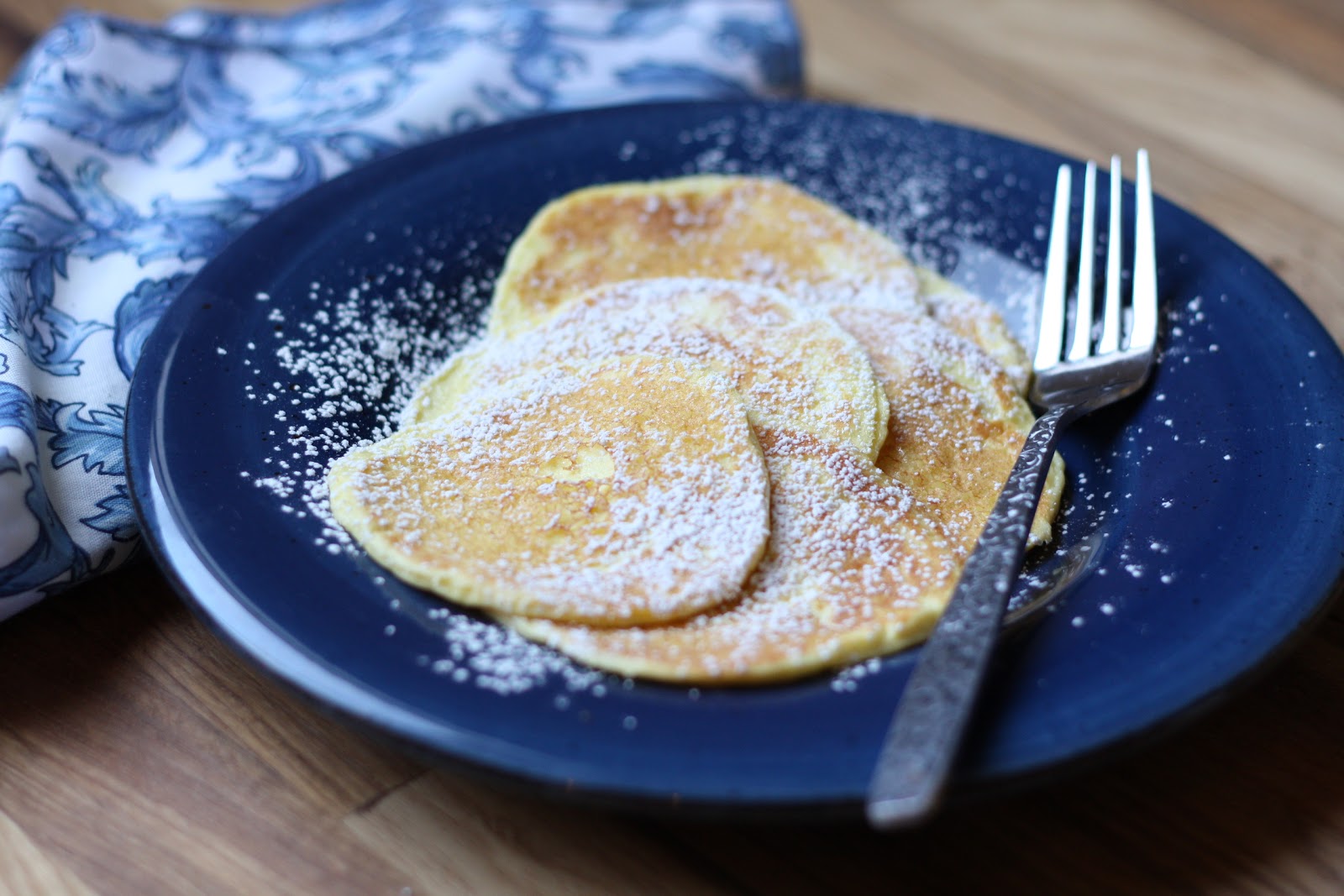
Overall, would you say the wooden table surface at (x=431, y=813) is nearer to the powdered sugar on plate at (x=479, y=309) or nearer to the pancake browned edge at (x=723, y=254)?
the powdered sugar on plate at (x=479, y=309)

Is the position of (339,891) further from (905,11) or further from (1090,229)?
(905,11)

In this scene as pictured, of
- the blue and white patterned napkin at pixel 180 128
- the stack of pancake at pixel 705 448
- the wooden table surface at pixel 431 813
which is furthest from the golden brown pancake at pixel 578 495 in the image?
the blue and white patterned napkin at pixel 180 128

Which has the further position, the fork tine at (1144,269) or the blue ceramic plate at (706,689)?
the fork tine at (1144,269)

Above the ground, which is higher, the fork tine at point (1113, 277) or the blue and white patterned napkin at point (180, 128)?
the fork tine at point (1113, 277)

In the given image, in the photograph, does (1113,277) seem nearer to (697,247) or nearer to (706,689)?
(697,247)

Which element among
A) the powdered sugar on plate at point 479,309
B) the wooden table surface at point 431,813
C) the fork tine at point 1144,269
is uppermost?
the fork tine at point 1144,269

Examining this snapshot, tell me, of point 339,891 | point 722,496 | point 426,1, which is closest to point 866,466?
point 722,496
